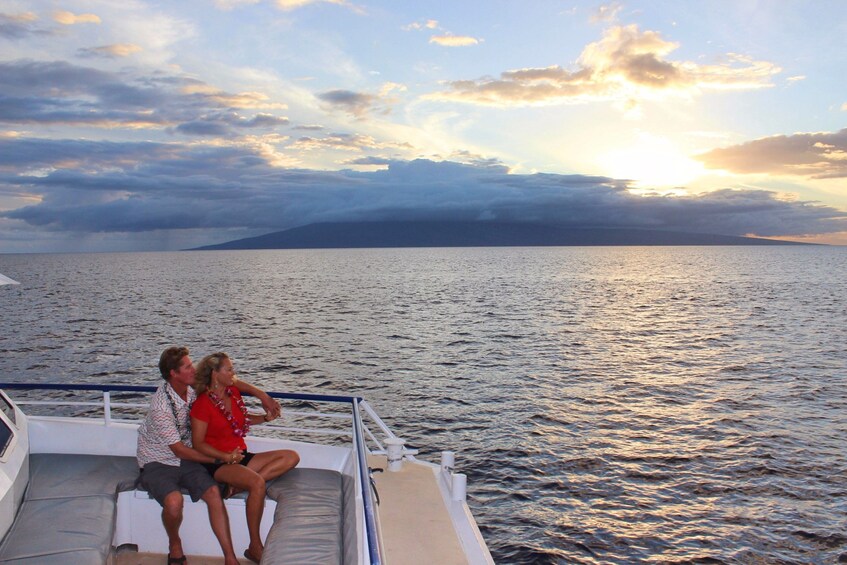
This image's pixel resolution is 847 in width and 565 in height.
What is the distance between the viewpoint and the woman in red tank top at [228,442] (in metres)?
6.69

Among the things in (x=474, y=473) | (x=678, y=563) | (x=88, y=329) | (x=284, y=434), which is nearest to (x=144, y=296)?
(x=88, y=329)

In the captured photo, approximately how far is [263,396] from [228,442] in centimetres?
72

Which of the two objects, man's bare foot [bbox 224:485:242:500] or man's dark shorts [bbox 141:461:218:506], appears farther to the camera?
man's bare foot [bbox 224:485:242:500]

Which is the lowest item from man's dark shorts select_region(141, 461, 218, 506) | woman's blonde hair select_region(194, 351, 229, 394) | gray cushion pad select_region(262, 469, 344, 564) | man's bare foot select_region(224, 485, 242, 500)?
gray cushion pad select_region(262, 469, 344, 564)

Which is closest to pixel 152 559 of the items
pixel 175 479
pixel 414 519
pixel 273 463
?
pixel 175 479

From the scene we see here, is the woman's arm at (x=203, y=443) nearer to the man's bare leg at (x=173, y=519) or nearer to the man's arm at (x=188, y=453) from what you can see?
the man's arm at (x=188, y=453)

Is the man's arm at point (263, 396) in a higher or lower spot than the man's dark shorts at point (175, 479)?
higher

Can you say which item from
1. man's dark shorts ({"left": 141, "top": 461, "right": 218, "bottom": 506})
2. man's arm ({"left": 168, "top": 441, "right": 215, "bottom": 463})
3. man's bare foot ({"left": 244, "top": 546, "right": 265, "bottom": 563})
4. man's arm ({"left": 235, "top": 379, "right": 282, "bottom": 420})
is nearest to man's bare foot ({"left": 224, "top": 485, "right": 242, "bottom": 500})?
man's dark shorts ({"left": 141, "top": 461, "right": 218, "bottom": 506})

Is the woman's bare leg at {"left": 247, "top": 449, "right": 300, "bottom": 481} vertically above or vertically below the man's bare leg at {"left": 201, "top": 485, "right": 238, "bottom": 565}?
above

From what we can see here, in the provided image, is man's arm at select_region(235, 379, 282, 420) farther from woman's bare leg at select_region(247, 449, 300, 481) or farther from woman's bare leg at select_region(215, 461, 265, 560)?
woman's bare leg at select_region(215, 461, 265, 560)

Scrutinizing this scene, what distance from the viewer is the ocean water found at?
13266 mm

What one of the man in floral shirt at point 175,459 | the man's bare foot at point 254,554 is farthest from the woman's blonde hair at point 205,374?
the man's bare foot at point 254,554

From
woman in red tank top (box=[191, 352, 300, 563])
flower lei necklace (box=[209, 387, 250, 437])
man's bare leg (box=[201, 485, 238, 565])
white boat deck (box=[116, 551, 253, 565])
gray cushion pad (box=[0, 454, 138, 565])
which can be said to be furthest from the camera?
flower lei necklace (box=[209, 387, 250, 437])

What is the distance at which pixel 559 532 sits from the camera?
12.9 metres
